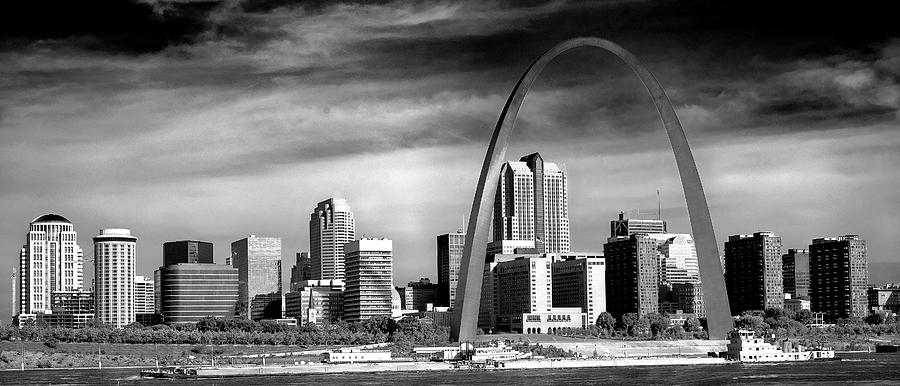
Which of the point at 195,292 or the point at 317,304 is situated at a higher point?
the point at 195,292

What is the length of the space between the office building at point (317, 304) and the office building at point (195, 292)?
339 inches

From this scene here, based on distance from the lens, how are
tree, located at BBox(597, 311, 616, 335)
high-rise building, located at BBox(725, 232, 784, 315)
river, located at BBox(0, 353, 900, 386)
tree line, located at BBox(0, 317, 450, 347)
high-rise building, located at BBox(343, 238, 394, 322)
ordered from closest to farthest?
river, located at BBox(0, 353, 900, 386)
tree line, located at BBox(0, 317, 450, 347)
tree, located at BBox(597, 311, 616, 335)
high-rise building, located at BBox(343, 238, 394, 322)
high-rise building, located at BBox(725, 232, 784, 315)

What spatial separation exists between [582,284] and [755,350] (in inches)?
3616

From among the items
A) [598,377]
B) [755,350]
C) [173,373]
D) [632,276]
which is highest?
[632,276]

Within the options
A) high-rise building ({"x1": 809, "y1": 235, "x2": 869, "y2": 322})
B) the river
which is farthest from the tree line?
high-rise building ({"x1": 809, "y1": 235, "x2": 869, "y2": 322})

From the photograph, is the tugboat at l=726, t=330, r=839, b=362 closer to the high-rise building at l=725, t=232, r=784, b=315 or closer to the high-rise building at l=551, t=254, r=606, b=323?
the high-rise building at l=551, t=254, r=606, b=323

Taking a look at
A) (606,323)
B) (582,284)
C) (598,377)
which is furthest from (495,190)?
(582,284)

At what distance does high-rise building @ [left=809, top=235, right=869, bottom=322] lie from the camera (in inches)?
7338

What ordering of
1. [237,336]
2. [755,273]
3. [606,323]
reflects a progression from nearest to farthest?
[237,336] < [606,323] < [755,273]

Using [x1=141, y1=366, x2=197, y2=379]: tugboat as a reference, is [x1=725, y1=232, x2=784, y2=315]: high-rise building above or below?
above

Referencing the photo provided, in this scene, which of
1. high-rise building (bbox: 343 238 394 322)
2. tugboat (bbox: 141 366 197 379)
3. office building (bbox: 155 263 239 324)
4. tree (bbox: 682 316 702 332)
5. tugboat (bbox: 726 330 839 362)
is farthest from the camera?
office building (bbox: 155 263 239 324)

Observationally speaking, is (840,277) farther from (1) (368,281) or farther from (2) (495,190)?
(2) (495,190)

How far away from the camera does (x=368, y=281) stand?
18025 cm

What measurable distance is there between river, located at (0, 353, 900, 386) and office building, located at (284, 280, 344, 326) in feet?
329
